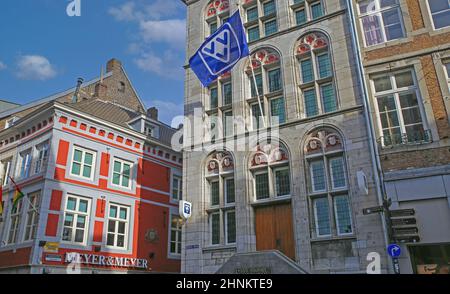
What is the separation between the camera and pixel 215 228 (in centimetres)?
1474

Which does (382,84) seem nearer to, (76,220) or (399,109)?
(399,109)

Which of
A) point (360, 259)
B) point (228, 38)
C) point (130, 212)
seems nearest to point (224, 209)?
point (360, 259)

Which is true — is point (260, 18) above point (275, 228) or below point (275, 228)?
above

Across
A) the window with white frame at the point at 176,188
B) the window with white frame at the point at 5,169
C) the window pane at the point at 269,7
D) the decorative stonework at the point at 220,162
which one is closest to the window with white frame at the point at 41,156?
the window with white frame at the point at 5,169

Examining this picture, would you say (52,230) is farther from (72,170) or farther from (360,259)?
(360,259)

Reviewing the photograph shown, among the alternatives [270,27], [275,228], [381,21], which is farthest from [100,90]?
[381,21]

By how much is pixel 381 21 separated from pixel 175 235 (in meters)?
16.9

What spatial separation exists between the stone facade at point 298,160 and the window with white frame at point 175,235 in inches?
314

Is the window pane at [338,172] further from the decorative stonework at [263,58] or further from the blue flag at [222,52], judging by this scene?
the blue flag at [222,52]

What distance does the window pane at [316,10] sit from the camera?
14884 mm

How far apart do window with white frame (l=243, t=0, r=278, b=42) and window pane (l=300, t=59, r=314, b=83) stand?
7.28 ft

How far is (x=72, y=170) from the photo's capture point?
1853 centimetres

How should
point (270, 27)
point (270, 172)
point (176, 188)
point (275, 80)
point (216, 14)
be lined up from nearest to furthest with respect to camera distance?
point (270, 172), point (275, 80), point (270, 27), point (216, 14), point (176, 188)

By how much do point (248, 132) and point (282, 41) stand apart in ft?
13.9
